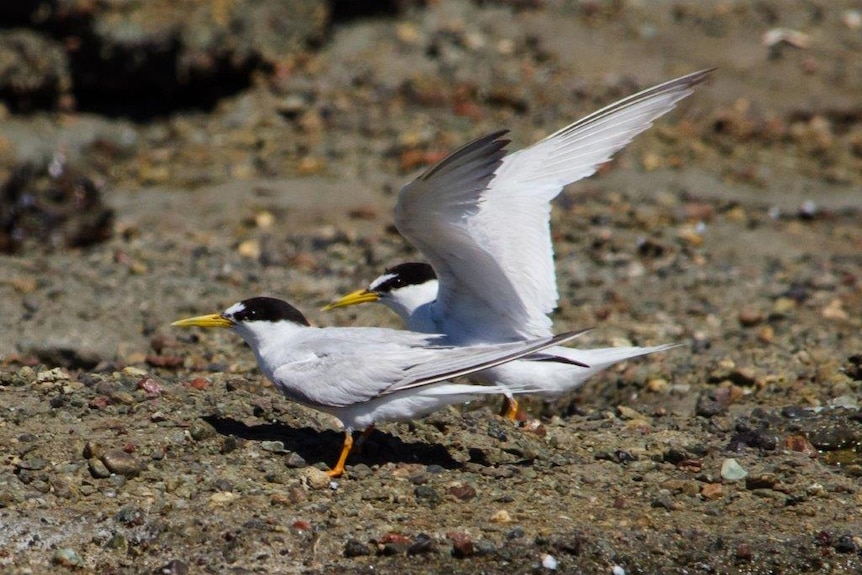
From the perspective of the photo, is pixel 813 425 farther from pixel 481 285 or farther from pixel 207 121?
pixel 207 121

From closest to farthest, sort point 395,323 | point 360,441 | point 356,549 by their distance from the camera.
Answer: point 356,549 → point 360,441 → point 395,323

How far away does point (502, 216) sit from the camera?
242 inches

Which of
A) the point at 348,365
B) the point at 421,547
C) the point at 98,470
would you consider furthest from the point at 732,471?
the point at 98,470

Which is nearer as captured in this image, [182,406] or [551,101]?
[182,406]

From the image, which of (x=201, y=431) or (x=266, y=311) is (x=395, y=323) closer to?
(x=266, y=311)

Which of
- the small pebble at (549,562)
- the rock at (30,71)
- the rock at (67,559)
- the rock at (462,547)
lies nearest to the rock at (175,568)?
the rock at (67,559)

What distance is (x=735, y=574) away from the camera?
495 cm

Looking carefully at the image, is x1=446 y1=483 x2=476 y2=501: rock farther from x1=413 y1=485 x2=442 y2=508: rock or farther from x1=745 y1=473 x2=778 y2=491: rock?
x1=745 y1=473 x2=778 y2=491: rock

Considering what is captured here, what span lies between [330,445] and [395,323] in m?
1.97

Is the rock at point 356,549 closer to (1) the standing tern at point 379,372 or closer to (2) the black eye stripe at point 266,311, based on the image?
(1) the standing tern at point 379,372

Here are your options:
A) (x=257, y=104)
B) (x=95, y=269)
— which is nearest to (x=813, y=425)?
(x=95, y=269)

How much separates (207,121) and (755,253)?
461 cm

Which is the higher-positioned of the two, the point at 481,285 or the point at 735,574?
the point at 481,285

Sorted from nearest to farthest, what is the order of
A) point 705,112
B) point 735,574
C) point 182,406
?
point 735,574, point 182,406, point 705,112
